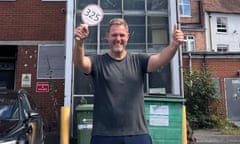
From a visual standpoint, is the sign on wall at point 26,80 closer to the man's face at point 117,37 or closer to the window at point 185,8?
the man's face at point 117,37

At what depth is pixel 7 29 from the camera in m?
11.1

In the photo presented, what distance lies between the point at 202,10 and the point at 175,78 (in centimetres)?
2217

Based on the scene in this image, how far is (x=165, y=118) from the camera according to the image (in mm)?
6117

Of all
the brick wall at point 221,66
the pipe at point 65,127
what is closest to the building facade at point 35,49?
the pipe at point 65,127

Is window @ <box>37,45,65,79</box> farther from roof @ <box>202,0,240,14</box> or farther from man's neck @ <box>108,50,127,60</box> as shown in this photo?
roof @ <box>202,0,240,14</box>

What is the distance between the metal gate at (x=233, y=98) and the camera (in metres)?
14.8

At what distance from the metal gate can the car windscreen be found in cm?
1118

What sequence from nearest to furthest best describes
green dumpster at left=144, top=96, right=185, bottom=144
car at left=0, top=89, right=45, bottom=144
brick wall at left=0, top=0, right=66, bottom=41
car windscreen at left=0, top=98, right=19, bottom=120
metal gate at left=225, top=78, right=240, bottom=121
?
1. car at left=0, top=89, right=45, bottom=144
2. car windscreen at left=0, top=98, right=19, bottom=120
3. green dumpster at left=144, top=96, right=185, bottom=144
4. brick wall at left=0, top=0, right=66, bottom=41
5. metal gate at left=225, top=78, right=240, bottom=121

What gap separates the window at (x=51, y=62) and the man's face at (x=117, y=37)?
27.6 feet

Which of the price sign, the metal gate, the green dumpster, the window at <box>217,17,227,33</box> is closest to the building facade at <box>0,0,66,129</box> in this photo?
the green dumpster

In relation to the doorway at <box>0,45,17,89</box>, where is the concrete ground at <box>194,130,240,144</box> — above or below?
below

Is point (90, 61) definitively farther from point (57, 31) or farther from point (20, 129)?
point (57, 31)

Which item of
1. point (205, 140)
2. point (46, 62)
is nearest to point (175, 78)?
point (205, 140)

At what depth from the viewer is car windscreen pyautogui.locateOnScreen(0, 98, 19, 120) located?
17.9ft
